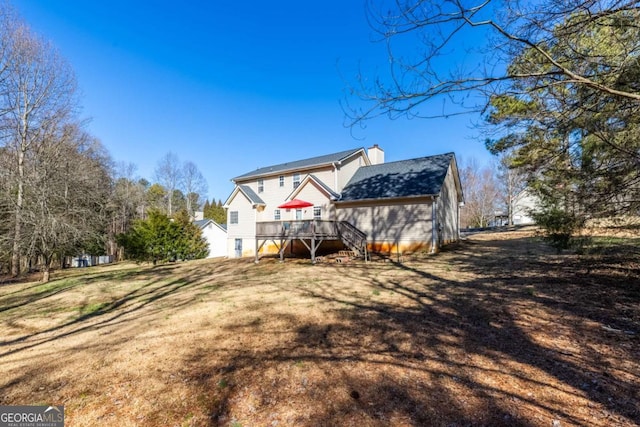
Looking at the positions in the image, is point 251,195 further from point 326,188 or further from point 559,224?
point 559,224

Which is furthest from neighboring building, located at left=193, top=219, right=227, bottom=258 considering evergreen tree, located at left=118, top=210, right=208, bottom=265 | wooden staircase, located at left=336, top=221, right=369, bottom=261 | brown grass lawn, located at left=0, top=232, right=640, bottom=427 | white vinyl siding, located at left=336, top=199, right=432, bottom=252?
brown grass lawn, located at left=0, top=232, right=640, bottom=427

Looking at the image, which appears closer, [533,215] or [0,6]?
[533,215]

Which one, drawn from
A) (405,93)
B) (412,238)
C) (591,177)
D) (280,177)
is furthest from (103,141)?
(591,177)

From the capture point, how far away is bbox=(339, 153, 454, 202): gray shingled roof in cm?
1518

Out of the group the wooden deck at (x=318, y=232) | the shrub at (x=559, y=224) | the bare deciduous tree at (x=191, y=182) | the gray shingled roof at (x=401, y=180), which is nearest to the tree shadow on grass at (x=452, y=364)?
the shrub at (x=559, y=224)

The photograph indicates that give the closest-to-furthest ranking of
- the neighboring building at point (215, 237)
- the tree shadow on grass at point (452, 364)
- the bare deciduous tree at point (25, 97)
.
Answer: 1. the tree shadow on grass at point (452, 364)
2. the bare deciduous tree at point (25, 97)
3. the neighboring building at point (215, 237)

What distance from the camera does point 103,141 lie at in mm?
27281

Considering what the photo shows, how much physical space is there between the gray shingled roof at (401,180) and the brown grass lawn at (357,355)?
7.72 meters

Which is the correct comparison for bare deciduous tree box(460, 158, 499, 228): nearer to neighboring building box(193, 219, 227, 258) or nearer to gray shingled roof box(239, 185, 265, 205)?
gray shingled roof box(239, 185, 265, 205)

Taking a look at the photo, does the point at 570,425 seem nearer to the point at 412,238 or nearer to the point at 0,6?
the point at 412,238

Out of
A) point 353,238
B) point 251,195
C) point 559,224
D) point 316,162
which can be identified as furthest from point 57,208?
point 559,224

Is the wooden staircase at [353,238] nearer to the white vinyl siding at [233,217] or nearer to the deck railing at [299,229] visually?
the deck railing at [299,229]

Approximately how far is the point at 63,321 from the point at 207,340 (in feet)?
17.5

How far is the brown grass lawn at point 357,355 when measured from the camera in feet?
9.78
